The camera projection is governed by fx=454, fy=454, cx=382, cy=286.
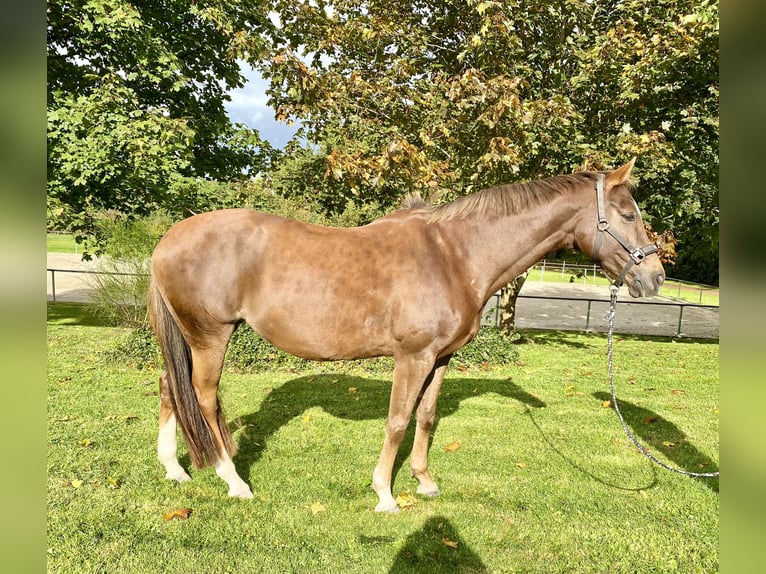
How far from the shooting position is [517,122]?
5.86 m

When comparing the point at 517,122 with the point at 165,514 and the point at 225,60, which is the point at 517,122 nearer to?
the point at 165,514

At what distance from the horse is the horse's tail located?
1cm

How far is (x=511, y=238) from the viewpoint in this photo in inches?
131

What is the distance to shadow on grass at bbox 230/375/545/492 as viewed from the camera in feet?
14.5

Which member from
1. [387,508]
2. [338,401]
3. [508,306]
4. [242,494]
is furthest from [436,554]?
[508,306]

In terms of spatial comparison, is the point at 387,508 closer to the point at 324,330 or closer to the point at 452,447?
the point at 452,447

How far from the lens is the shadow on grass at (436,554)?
275 cm

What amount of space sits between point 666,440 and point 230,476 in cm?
425

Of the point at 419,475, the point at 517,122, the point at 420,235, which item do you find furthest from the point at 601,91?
the point at 419,475

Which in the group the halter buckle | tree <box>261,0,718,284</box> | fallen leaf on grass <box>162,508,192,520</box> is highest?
tree <box>261,0,718,284</box>

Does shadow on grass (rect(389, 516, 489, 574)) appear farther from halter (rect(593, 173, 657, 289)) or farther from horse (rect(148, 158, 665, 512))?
halter (rect(593, 173, 657, 289))

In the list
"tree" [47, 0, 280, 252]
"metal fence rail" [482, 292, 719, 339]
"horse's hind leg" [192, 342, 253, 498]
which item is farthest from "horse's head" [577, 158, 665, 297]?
"metal fence rail" [482, 292, 719, 339]
